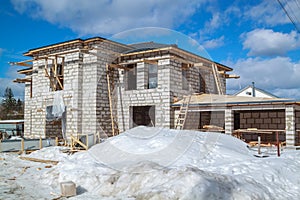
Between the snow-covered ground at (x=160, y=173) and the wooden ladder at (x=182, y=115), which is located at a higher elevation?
the wooden ladder at (x=182, y=115)

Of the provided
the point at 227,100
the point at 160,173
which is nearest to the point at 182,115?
the point at 227,100

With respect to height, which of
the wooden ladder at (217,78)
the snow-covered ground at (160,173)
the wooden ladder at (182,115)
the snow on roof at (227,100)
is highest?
the wooden ladder at (217,78)

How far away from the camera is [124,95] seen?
642 inches

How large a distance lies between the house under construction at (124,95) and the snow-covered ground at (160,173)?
4714mm

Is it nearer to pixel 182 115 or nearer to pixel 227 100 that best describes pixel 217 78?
pixel 227 100

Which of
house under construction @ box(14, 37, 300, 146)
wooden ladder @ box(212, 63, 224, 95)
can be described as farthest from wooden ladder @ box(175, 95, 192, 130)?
wooden ladder @ box(212, 63, 224, 95)

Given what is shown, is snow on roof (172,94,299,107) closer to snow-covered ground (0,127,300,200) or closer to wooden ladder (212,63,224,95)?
wooden ladder (212,63,224,95)

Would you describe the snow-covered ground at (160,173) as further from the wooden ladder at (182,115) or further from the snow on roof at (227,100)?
the wooden ladder at (182,115)

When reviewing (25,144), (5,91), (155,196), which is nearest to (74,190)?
(155,196)

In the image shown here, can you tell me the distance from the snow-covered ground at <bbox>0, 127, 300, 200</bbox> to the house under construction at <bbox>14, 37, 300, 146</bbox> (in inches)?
186

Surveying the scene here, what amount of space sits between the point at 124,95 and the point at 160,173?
406 inches

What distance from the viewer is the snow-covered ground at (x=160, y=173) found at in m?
5.62

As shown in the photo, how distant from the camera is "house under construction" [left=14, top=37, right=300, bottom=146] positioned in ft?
48.2

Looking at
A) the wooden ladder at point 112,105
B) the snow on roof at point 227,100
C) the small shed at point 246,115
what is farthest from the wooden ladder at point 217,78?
the wooden ladder at point 112,105
